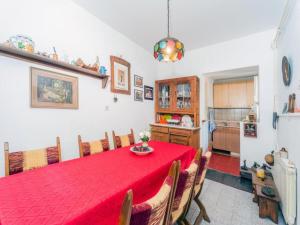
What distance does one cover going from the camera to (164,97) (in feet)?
13.3

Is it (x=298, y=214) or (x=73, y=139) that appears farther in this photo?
(x=73, y=139)

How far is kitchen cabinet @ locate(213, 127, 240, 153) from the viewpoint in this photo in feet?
14.1

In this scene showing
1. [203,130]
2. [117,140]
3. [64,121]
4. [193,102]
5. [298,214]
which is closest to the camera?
[298,214]

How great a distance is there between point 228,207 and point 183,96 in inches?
95.1

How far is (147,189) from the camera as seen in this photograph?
121 cm

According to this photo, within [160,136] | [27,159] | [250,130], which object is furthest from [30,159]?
[250,130]

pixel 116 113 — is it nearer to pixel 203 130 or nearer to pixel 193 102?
pixel 193 102

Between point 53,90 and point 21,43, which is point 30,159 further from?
point 21,43

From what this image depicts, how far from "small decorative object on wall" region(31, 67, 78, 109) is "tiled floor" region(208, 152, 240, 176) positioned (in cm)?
323

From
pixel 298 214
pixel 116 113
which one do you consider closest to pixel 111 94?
pixel 116 113

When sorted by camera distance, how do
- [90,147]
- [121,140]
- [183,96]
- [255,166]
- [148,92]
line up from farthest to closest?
[148,92] → [183,96] → [255,166] → [121,140] → [90,147]

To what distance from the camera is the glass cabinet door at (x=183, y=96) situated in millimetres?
3619

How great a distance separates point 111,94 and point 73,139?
1.07 metres

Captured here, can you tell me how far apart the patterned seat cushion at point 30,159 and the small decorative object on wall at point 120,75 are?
1.64 m
